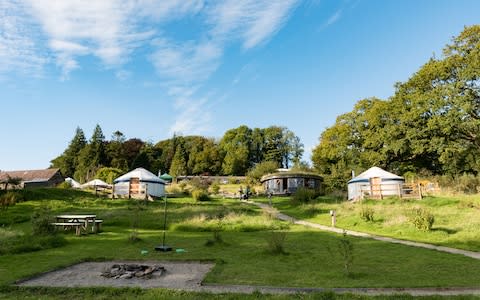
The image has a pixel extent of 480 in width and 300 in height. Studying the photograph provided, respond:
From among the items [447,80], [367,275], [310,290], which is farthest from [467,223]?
[447,80]

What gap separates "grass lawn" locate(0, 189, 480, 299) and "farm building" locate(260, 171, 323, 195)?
21.7 meters

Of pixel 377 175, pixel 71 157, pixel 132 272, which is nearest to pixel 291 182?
pixel 377 175

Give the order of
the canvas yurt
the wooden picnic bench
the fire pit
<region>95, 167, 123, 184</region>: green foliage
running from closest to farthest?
the fire pit < the wooden picnic bench < the canvas yurt < <region>95, 167, 123, 184</region>: green foliage

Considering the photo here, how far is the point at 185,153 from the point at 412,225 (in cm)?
5981

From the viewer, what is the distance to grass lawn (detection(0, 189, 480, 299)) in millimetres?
6367

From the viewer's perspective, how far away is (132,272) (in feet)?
23.2

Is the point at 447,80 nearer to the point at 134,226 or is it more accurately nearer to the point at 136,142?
the point at 134,226

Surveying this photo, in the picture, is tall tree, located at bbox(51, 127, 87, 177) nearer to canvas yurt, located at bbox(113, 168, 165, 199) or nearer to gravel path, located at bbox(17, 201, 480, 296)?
canvas yurt, located at bbox(113, 168, 165, 199)

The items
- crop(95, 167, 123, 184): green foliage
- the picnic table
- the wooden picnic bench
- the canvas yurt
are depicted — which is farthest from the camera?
crop(95, 167, 123, 184): green foliage

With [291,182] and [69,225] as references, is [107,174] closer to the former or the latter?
[291,182]

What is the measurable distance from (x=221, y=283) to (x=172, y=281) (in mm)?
1014

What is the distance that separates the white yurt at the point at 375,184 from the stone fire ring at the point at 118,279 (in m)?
20.6

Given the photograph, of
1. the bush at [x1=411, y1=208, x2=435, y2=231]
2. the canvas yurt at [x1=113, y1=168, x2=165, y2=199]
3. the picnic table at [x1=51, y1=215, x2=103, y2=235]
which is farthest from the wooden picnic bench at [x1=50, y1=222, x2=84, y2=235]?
the canvas yurt at [x1=113, y1=168, x2=165, y2=199]

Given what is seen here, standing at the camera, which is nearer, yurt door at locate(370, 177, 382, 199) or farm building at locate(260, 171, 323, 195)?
yurt door at locate(370, 177, 382, 199)
